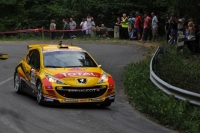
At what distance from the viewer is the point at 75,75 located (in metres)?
14.6

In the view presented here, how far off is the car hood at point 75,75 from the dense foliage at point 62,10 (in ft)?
92.1

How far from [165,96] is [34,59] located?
13.2ft

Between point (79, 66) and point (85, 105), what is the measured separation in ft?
3.47

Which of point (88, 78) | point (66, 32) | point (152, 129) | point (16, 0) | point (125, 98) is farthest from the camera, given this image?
point (16, 0)

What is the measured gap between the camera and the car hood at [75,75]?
14.5 meters

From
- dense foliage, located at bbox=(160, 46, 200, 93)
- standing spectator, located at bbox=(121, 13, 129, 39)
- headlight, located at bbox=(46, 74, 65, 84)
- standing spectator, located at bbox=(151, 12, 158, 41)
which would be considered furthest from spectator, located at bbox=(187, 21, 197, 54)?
standing spectator, located at bbox=(121, 13, 129, 39)

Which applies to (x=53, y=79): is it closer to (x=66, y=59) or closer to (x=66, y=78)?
(x=66, y=78)

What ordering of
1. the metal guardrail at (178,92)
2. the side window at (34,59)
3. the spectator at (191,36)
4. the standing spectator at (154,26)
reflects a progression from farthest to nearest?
the standing spectator at (154,26) < the spectator at (191,36) < the side window at (34,59) < the metal guardrail at (178,92)

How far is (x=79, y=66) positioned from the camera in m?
15.6

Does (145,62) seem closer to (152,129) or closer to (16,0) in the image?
(152,129)

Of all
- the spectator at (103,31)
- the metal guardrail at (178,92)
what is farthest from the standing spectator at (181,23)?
the spectator at (103,31)

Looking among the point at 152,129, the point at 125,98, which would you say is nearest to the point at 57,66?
the point at 125,98

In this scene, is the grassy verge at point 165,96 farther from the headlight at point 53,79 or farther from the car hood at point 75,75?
the headlight at point 53,79

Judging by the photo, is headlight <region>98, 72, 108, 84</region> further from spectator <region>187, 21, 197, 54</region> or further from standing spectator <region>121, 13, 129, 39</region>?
standing spectator <region>121, 13, 129, 39</region>
